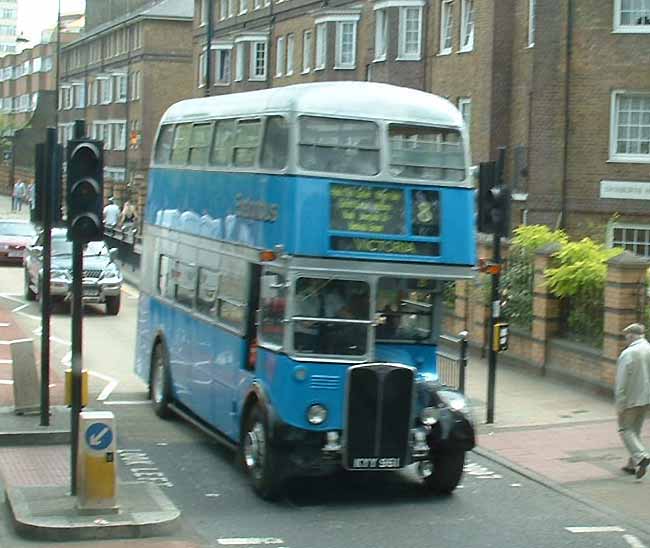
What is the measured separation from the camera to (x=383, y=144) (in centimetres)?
1323

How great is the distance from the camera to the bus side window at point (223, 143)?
50.4 feet

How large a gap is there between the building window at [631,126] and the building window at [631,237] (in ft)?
5.39

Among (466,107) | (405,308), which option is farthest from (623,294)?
(466,107)

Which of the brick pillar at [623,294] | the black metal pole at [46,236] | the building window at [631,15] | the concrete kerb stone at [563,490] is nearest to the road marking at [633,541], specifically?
the concrete kerb stone at [563,490]

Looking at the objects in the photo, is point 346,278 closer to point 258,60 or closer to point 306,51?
point 306,51

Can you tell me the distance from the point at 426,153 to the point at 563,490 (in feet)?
12.6

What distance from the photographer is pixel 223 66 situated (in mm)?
65000

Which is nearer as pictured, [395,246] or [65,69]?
[395,246]

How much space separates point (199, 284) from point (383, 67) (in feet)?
90.2

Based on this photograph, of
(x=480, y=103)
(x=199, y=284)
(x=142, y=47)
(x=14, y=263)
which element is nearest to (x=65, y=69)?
(x=142, y=47)

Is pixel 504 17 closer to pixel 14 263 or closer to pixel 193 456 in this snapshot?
pixel 14 263

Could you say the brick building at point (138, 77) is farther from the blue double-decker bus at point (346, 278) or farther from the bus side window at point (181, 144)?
the blue double-decker bus at point (346, 278)

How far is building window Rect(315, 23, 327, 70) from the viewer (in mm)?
50500

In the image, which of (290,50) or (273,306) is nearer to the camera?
(273,306)
